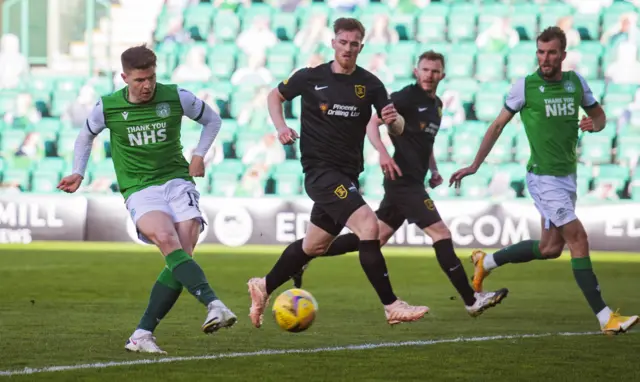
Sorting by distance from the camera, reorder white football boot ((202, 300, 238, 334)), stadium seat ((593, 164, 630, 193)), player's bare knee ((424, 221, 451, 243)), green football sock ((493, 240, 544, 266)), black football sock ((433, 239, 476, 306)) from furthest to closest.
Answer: stadium seat ((593, 164, 630, 193)) < green football sock ((493, 240, 544, 266)) < player's bare knee ((424, 221, 451, 243)) < black football sock ((433, 239, 476, 306)) < white football boot ((202, 300, 238, 334))

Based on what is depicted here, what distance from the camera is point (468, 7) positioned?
21000 millimetres

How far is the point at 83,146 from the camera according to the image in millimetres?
7082

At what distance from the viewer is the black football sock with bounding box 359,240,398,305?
7738 mm

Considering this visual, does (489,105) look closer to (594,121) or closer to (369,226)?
(594,121)

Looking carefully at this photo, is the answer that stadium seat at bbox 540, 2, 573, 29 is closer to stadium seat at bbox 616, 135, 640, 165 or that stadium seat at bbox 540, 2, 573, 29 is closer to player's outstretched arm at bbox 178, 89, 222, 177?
stadium seat at bbox 616, 135, 640, 165

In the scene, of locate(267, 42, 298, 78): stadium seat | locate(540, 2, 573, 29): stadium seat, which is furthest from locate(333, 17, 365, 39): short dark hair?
locate(267, 42, 298, 78): stadium seat

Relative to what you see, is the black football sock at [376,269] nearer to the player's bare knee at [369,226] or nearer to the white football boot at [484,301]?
the player's bare knee at [369,226]

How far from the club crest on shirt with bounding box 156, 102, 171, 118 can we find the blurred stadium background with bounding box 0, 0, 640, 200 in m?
11.2

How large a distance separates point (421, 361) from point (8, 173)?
615 inches

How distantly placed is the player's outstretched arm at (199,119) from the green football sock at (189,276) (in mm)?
492

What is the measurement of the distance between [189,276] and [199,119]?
107 centimetres

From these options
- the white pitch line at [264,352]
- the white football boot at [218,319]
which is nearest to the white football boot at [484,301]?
the white pitch line at [264,352]

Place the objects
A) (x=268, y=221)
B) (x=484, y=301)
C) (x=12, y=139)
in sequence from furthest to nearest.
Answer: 1. (x=12, y=139)
2. (x=268, y=221)
3. (x=484, y=301)

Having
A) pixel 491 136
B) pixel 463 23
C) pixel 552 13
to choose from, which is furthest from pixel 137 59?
pixel 552 13
